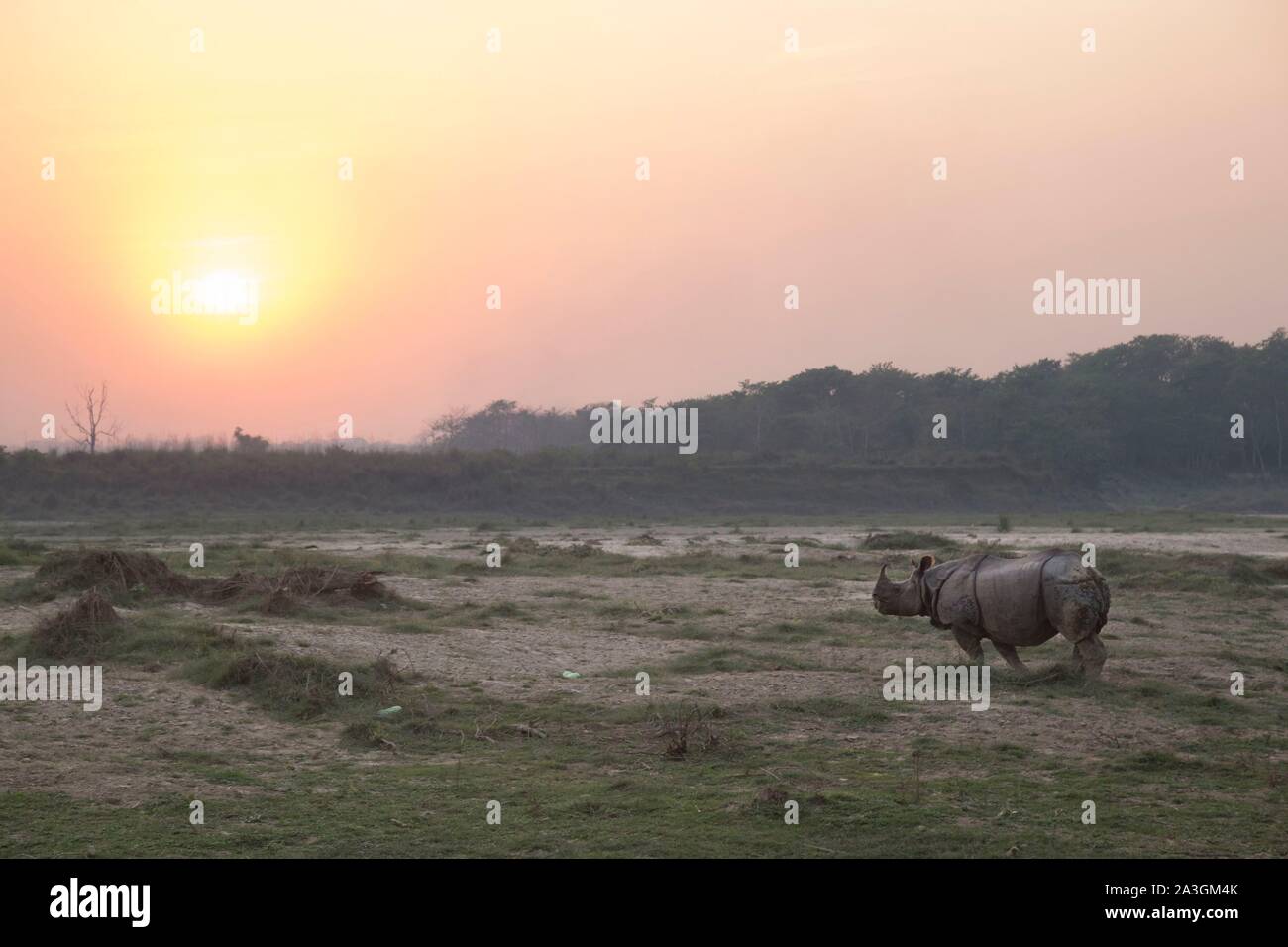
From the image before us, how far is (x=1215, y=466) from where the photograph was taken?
73.5m

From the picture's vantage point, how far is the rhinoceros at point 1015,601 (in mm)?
12297

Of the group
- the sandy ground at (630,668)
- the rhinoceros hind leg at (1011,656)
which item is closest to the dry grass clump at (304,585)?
the sandy ground at (630,668)

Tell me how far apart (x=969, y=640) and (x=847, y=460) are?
55.1m

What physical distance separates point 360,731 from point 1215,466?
72785mm

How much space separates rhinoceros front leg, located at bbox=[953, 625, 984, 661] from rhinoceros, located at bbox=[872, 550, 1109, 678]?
11mm

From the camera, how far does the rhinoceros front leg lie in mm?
13328

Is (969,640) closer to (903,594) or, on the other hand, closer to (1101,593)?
(903,594)

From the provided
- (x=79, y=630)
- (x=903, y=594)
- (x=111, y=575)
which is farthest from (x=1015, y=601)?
(x=111, y=575)

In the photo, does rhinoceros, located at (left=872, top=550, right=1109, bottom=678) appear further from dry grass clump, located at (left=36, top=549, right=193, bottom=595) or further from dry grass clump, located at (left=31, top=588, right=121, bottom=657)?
dry grass clump, located at (left=36, top=549, right=193, bottom=595)

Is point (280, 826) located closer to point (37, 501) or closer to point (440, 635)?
point (440, 635)

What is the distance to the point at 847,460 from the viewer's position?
67.9m

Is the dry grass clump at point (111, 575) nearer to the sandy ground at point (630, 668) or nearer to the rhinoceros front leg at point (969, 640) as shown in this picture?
the sandy ground at point (630, 668)

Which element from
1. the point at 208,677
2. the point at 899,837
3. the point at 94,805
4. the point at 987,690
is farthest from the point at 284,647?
the point at 899,837
